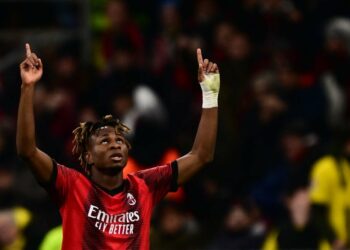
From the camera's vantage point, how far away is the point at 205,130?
723cm

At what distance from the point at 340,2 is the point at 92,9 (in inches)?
113

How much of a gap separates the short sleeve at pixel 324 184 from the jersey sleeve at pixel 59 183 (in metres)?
3.84

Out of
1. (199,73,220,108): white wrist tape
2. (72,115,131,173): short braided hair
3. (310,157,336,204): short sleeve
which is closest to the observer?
(72,115,131,173): short braided hair

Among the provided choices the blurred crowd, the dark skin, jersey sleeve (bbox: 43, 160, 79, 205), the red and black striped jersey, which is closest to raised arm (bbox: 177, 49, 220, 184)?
the dark skin

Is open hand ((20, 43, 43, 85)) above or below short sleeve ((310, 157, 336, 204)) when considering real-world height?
above

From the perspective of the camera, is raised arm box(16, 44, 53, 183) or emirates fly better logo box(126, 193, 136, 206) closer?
raised arm box(16, 44, 53, 183)

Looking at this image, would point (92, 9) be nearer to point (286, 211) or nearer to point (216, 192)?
point (216, 192)

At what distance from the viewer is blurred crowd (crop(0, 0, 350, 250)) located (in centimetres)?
1060

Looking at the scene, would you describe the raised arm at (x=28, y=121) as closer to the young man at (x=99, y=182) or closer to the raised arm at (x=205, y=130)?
the young man at (x=99, y=182)

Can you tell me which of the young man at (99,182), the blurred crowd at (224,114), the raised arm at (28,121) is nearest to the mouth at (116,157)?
the young man at (99,182)

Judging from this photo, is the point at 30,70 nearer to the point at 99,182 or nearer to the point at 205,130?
the point at 99,182

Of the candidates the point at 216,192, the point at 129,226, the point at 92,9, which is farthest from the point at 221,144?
the point at 129,226

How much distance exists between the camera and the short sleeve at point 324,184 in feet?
34.0

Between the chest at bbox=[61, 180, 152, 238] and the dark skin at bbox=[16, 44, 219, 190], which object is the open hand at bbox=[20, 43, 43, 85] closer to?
the dark skin at bbox=[16, 44, 219, 190]
